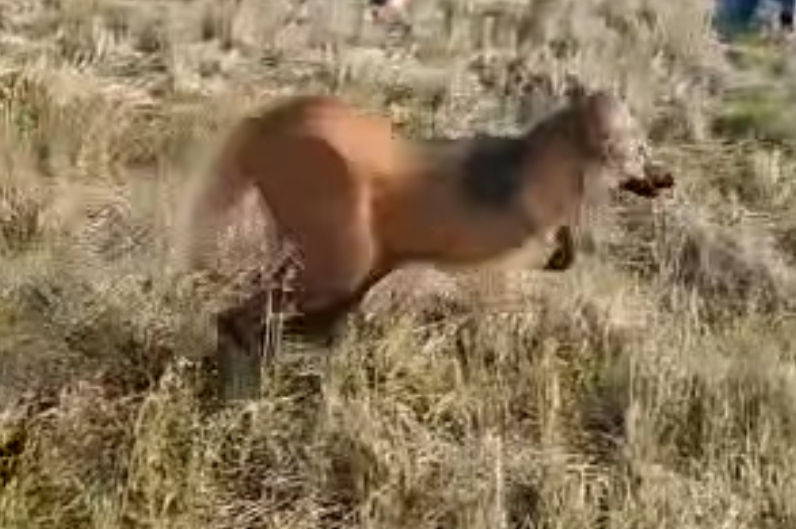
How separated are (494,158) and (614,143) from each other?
36 centimetres

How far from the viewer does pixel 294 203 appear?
15.5ft

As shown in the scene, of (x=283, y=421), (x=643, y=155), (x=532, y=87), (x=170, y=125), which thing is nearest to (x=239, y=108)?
(x=170, y=125)

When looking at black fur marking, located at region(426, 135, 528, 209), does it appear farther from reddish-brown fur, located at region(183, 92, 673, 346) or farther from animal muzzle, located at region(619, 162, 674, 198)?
animal muzzle, located at region(619, 162, 674, 198)

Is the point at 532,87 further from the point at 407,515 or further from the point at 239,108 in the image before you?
the point at 407,515

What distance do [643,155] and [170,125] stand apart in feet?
10.2

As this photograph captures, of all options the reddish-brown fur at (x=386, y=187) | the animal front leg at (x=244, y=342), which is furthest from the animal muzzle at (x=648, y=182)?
the animal front leg at (x=244, y=342)

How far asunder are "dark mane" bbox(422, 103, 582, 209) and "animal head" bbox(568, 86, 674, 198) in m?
0.04

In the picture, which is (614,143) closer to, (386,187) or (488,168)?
(488,168)

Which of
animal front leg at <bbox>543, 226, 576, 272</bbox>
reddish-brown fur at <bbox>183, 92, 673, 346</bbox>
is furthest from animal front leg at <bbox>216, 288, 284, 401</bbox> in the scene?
animal front leg at <bbox>543, 226, 576, 272</bbox>

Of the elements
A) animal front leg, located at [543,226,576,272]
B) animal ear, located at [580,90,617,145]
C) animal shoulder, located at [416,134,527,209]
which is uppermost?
animal ear, located at [580,90,617,145]

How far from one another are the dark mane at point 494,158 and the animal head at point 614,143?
0.15 ft

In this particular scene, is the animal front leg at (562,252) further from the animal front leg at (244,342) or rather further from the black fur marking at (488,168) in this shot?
the animal front leg at (244,342)

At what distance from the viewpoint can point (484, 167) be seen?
16.0 ft

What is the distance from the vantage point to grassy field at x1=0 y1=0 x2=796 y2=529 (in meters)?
4.18
